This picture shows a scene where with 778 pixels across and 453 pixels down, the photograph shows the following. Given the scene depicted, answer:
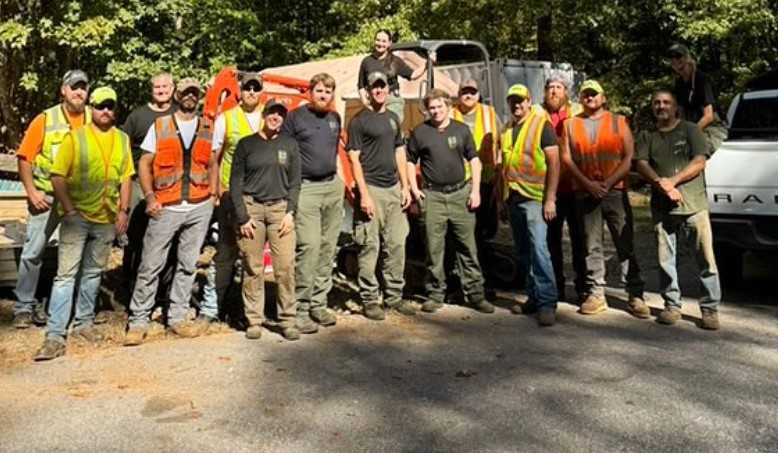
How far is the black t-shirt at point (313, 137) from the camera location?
6.13 m

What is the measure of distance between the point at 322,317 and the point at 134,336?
1.48 meters

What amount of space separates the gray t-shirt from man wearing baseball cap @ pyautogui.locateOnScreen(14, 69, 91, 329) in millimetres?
4559

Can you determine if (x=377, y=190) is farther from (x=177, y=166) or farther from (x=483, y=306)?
(x=177, y=166)

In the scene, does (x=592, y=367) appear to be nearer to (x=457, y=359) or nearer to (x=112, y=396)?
(x=457, y=359)

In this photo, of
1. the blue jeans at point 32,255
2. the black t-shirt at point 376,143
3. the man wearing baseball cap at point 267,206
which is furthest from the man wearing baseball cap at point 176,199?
the black t-shirt at point 376,143

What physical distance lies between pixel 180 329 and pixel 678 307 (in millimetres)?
4033

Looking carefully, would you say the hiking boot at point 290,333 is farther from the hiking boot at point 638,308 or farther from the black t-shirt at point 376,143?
the hiking boot at point 638,308

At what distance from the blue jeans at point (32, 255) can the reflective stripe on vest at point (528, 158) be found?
3.74 meters

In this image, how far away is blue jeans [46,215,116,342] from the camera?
220 inches

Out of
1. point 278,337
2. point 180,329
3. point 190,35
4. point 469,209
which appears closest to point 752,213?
point 469,209

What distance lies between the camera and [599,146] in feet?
21.3

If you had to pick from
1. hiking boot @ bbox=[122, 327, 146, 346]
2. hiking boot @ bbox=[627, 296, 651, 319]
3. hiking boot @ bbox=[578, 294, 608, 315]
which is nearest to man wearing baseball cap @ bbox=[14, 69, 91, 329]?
hiking boot @ bbox=[122, 327, 146, 346]

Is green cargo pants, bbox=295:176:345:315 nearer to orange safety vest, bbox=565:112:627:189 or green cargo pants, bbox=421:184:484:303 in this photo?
green cargo pants, bbox=421:184:484:303

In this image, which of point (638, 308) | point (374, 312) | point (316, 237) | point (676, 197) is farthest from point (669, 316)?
point (316, 237)
